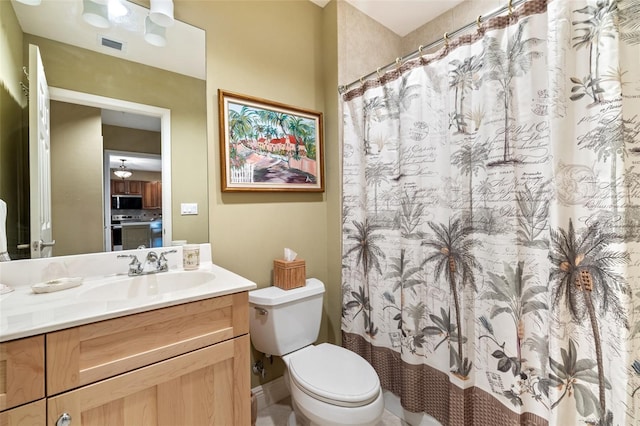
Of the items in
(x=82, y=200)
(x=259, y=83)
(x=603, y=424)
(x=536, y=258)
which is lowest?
(x=603, y=424)

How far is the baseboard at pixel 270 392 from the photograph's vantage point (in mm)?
1616

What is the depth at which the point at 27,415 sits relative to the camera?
2.28 feet

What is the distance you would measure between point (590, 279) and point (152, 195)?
5.81 ft

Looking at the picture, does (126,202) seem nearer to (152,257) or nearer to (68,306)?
(152,257)

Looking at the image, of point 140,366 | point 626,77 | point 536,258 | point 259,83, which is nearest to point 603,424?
point 536,258

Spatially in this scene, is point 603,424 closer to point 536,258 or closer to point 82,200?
point 536,258

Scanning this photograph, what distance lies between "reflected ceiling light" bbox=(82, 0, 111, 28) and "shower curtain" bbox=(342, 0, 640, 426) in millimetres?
1292

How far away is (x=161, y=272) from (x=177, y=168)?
0.52 meters

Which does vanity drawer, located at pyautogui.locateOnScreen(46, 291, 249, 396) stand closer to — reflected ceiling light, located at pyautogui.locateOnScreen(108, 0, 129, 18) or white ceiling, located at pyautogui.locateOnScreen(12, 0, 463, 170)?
white ceiling, located at pyautogui.locateOnScreen(12, 0, 463, 170)

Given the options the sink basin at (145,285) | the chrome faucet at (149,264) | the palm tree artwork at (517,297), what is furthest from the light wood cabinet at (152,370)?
the palm tree artwork at (517,297)

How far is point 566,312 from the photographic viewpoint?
2.96 feet

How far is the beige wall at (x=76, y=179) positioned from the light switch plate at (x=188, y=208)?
33 cm

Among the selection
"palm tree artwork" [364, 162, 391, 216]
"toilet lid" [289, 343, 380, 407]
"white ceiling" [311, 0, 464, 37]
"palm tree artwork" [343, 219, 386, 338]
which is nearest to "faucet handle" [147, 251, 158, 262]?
"toilet lid" [289, 343, 380, 407]

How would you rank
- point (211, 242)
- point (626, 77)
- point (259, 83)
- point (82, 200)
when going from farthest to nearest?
point (259, 83), point (211, 242), point (82, 200), point (626, 77)
